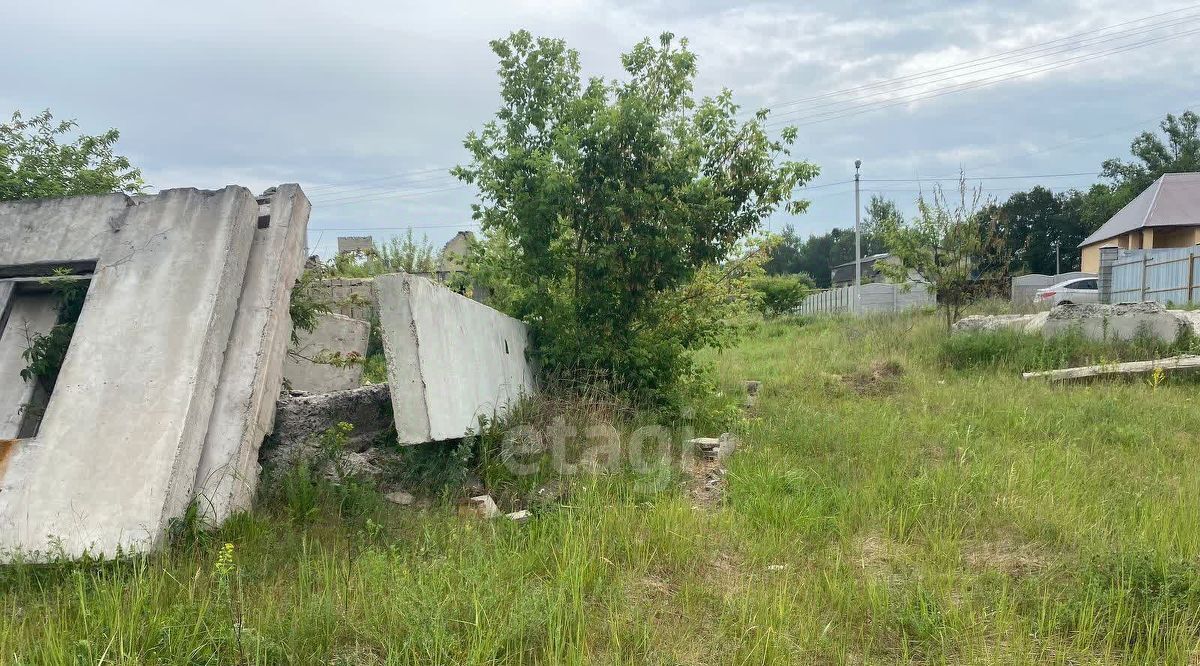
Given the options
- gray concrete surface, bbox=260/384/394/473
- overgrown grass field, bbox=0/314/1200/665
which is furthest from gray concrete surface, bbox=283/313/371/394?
overgrown grass field, bbox=0/314/1200/665

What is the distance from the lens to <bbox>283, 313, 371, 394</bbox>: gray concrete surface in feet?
22.0

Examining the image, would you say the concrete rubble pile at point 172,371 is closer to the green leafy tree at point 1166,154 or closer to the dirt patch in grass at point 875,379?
the dirt patch in grass at point 875,379

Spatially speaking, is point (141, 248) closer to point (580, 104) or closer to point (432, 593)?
point (432, 593)

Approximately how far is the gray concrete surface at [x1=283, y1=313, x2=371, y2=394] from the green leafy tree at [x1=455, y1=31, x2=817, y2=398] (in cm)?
178

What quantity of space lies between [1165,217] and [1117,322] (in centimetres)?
2439

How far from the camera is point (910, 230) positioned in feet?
45.9

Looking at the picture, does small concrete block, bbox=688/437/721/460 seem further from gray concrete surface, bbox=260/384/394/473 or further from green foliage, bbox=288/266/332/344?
green foliage, bbox=288/266/332/344

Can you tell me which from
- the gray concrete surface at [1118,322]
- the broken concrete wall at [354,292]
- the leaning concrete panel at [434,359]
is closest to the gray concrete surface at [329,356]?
the broken concrete wall at [354,292]

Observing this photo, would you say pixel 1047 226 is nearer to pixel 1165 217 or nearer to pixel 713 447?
pixel 1165 217

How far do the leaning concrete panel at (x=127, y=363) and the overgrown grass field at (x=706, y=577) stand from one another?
11.4 inches

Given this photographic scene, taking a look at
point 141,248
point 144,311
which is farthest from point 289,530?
point 141,248

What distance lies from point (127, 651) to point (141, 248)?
2717 mm

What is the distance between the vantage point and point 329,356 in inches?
276

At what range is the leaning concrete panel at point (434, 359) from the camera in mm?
4223
